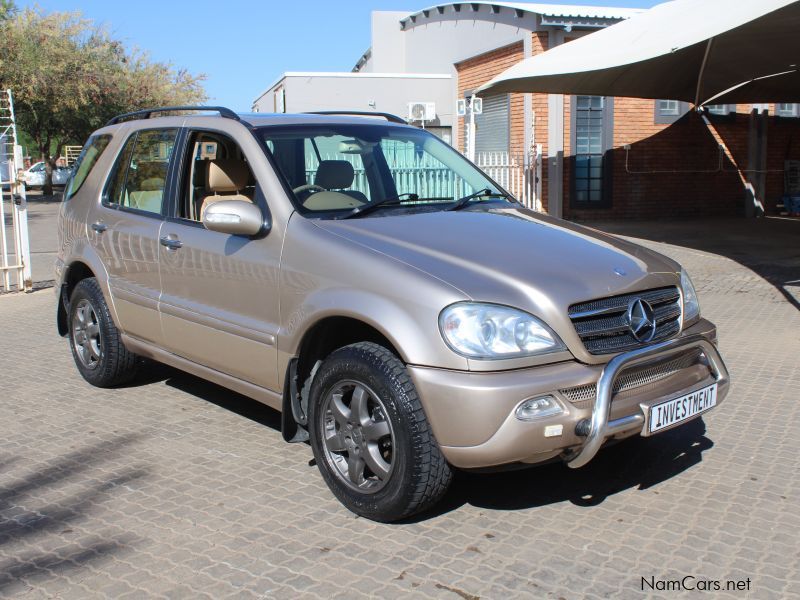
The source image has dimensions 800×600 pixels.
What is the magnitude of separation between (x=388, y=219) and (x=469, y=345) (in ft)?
3.72

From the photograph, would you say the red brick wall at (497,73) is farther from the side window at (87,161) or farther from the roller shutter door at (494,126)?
the side window at (87,161)

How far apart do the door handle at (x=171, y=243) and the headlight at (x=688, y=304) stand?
283 centimetres

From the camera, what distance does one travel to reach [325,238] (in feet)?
13.4

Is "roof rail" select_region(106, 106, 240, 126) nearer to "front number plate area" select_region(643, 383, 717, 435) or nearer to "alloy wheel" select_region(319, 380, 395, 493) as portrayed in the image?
"alloy wheel" select_region(319, 380, 395, 493)

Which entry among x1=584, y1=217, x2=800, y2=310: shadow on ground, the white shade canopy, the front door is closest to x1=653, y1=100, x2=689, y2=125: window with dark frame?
the white shade canopy

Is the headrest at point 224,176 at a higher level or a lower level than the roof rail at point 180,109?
lower

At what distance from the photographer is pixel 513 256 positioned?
3846 mm

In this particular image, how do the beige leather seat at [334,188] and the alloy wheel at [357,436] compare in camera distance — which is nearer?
the alloy wheel at [357,436]

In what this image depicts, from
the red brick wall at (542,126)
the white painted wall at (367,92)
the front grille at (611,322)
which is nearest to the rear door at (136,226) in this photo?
the front grille at (611,322)

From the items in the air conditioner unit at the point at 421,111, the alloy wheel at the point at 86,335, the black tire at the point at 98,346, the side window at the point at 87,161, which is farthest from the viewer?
the air conditioner unit at the point at 421,111

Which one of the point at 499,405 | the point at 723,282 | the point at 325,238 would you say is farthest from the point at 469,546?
the point at 723,282

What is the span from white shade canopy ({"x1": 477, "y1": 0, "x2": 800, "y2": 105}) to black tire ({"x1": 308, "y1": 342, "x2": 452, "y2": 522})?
7855mm

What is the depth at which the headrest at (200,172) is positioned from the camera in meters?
5.21

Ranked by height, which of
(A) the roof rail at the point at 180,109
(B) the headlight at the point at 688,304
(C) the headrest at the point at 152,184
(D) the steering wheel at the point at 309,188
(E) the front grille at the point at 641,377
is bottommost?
(E) the front grille at the point at 641,377
